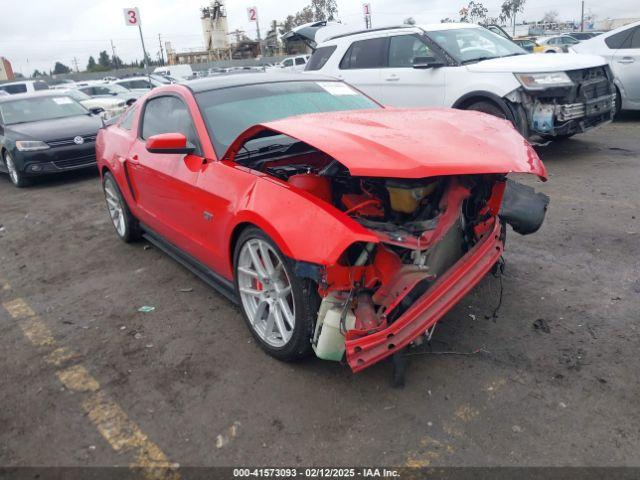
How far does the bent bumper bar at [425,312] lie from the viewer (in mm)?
2375

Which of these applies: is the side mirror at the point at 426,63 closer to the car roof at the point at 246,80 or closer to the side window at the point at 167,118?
the car roof at the point at 246,80

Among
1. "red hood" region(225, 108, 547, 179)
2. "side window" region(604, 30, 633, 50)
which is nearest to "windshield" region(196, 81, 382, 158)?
"red hood" region(225, 108, 547, 179)

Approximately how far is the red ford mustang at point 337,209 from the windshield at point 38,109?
6543 millimetres

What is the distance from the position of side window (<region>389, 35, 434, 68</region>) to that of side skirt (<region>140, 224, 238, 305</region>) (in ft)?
15.5

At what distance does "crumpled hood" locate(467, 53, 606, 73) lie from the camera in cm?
638

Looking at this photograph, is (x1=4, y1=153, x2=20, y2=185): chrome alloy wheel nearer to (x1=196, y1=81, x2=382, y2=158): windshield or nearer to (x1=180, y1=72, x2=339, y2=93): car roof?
(x1=180, y1=72, x2=339, y2=93): car roof

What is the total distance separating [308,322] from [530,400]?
1.13 metres

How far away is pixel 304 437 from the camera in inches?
93.0

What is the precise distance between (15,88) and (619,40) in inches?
934

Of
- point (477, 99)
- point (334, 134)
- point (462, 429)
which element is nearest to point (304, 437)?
point (462, 429)

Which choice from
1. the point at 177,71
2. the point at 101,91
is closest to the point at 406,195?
the point at 101,91

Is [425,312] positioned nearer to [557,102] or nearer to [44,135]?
[557,102]

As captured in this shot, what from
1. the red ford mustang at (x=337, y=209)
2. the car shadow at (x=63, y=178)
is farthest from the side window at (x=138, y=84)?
the red ford mustang at (x=337, y=209)

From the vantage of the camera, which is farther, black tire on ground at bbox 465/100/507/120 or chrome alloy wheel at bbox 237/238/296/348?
black tire on ground at bbox 465/100/507/120
